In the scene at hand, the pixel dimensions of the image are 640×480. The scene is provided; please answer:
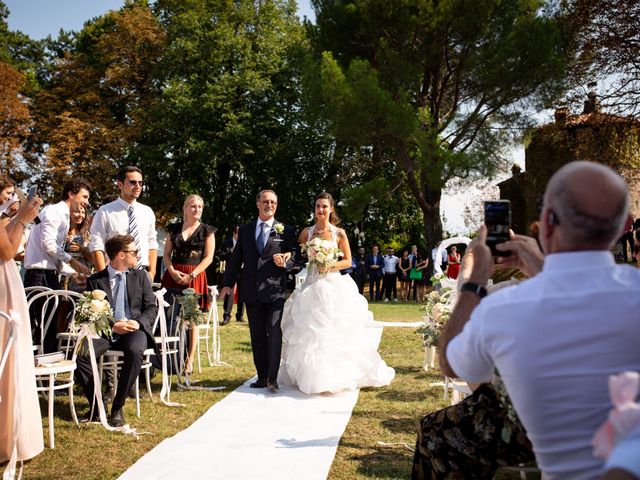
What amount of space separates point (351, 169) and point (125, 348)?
81.0ft

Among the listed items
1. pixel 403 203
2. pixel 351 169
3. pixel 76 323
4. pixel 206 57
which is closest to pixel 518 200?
pixel 403 203

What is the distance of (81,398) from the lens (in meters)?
6.88

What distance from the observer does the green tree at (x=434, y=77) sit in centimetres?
2269

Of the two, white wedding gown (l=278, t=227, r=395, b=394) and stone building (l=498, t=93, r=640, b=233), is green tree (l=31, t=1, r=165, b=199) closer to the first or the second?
stone building (l=498, t=93, r=640, b=233)

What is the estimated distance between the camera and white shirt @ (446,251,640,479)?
1.97 metres

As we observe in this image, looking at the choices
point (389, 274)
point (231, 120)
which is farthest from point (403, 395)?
point (231, 120)

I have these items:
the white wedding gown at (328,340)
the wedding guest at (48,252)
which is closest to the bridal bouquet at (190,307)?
the white wedding gown at (328,340)

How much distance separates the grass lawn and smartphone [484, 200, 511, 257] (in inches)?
96.5

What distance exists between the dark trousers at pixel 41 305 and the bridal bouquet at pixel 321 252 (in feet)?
9.52

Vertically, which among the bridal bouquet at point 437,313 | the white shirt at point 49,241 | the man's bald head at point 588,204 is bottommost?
the bridal bouquet at point 437,313

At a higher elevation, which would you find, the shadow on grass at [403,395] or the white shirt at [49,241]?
the white shirt at [49,241]

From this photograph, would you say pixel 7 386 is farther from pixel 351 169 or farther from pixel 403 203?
pixel 403 203

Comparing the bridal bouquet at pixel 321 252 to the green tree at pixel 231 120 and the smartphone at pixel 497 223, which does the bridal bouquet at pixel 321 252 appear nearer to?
the smartphone at pixel 497 223

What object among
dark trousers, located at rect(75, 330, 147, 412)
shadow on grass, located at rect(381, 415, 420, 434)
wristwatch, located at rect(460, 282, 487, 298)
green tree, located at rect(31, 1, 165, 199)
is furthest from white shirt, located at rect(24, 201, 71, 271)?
green tree, located at rect(31, 1, 165, 199)
